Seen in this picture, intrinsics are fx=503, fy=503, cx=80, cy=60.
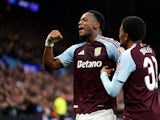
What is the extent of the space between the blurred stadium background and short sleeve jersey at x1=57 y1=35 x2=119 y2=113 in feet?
25.2

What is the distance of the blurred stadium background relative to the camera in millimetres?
15305

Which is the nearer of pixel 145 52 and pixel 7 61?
pixel 145 52

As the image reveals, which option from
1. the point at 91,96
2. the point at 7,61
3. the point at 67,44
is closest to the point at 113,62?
the point at 91,96

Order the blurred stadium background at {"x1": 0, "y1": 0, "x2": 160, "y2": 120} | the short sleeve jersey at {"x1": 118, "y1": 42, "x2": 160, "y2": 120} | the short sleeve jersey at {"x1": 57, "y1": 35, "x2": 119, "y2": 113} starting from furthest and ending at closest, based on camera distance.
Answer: the blurred stadium background at {"x1": 0, "y1": 0, "x2": 160, "y2": 120}, the short sleeve jersey at {"x1": 57, "y1": 35, "x2": 119, "y2": 113}, the short sleeve jersey at {"x1": 118, "y1": 42, "x2": 160, "y2": 120}

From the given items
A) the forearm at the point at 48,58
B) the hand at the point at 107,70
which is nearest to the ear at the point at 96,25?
the forearm at the point at 48,58

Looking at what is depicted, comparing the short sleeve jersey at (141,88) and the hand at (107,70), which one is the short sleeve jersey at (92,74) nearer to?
the hand at (107,70)

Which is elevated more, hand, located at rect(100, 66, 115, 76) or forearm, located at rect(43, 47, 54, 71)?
forearm, located at rect(43, 47, 54, 71)

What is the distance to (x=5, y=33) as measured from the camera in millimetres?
21781

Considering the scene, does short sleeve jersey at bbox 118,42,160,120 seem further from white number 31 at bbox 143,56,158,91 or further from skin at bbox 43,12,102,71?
skin at bbox 43,12,102,71

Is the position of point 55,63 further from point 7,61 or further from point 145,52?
point 7,61

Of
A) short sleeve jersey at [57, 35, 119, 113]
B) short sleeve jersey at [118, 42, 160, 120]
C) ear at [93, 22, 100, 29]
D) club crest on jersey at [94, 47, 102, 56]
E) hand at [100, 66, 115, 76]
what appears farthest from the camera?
ear at [93, 22, 100, 29]

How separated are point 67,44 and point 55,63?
785 inches

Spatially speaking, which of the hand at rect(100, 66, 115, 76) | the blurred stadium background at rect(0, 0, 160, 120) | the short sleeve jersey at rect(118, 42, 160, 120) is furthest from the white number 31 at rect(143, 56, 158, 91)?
the blurred stadium background at rect(0, 0, 160, 120)

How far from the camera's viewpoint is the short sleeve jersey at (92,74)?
219 inches
